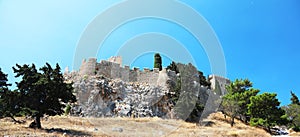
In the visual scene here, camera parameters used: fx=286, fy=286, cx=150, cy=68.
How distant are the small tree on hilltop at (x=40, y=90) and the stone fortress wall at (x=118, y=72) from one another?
1842 cm

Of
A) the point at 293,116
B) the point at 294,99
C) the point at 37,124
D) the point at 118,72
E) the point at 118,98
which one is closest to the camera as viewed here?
the point at 37,124

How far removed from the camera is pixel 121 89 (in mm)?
36281

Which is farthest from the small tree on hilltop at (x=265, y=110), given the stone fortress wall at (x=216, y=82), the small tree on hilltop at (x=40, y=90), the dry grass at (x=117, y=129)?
the small tree on hilltop at (x=40, y=90)

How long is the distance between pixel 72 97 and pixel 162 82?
20573 mm

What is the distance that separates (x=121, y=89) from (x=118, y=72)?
3662 mm

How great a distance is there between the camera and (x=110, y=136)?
17844 mm

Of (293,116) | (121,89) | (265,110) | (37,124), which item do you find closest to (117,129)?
(37,124)

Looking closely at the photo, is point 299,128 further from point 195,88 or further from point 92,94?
point 92,94

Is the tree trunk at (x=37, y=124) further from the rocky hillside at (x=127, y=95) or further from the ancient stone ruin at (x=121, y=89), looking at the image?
the ancient stone ruin at (x=121, y=89)

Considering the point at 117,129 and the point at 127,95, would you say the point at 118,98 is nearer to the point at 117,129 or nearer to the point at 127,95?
the point at 127,95

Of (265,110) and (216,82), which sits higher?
(216,82)

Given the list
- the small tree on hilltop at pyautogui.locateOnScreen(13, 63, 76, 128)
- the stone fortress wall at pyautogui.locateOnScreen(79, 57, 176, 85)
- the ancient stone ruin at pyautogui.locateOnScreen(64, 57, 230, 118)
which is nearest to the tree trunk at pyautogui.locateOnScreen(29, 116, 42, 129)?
the small tree on hilltop at pyautogui.locateOnScreen(13, 63, 76, 128)

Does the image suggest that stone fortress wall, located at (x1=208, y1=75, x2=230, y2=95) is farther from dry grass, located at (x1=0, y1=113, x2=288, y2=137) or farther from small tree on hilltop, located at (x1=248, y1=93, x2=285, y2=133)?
dry grass, located at (x1=0, y1=113, x2=288, y2=137)

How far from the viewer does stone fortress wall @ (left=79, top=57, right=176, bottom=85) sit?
38.3 meters
